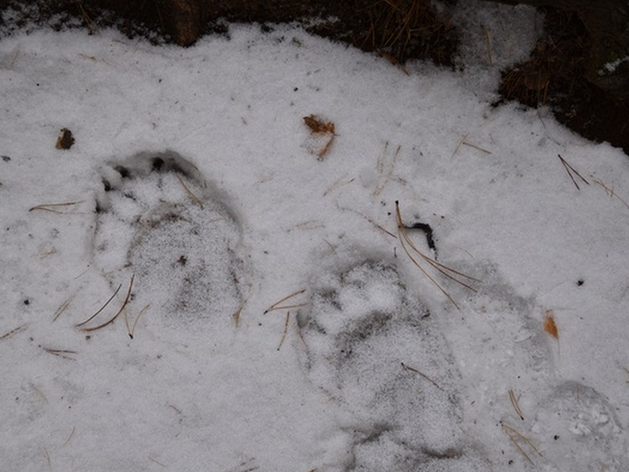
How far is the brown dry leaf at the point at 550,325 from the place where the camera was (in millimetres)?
2396

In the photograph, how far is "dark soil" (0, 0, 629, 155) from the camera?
2316 mm

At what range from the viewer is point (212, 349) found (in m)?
2.39

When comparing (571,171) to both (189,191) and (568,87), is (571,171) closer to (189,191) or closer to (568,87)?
(568,87)

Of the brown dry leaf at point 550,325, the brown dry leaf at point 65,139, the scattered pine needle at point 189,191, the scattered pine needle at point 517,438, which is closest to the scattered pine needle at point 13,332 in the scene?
the brown dry leaf at point 65,139

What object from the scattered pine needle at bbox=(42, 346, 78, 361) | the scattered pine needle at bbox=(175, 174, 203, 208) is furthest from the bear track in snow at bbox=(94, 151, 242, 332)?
the scattered pine needle at bbox=(42, 346, 78, 361)

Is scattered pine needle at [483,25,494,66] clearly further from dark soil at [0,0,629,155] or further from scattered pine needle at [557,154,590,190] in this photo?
scattered pine needle at [557,154,590,190]

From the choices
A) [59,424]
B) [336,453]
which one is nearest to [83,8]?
[59,424]

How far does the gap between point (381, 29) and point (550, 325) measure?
150 centimetres

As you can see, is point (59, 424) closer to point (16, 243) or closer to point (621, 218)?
point (16, 243)

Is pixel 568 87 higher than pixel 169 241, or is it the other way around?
pixel 568 87

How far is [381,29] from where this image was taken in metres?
2.35

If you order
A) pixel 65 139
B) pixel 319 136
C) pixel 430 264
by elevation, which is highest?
pixel 319 136

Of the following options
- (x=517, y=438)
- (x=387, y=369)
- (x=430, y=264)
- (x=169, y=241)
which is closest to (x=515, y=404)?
(x=517, y=438)

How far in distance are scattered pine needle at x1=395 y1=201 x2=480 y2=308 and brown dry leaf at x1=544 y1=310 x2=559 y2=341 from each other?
1.13 feet
